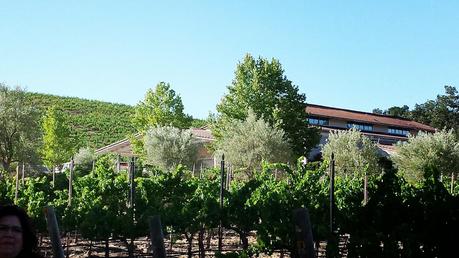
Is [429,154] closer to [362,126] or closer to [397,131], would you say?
[362,126]

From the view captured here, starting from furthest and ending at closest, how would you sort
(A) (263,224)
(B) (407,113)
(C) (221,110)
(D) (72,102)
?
(D) (72,102), (B) (407,113), (C) (221,110), (A) (263,224)

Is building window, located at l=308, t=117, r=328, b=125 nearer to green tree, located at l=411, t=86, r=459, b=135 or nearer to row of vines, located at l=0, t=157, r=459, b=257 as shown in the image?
green tree, located at l=411, t=86, r=459, b=135

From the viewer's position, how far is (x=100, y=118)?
7881 centimetres

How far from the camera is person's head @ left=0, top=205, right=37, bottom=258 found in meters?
2.73

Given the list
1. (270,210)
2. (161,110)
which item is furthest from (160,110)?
(270,210)

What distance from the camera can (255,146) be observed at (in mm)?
32750

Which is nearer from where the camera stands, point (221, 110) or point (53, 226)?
point (53, 226)

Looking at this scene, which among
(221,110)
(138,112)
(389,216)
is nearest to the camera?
(389,216)

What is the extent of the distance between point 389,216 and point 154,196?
26.1 feet

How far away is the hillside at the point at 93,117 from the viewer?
69.5 meters

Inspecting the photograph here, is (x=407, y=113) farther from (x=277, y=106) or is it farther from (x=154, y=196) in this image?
(x=154, y=196)

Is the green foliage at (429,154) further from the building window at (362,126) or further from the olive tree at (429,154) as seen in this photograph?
the building window at (362,126)

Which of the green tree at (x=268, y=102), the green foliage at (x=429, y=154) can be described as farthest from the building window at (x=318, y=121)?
the green foliage at (x=429, y=154)

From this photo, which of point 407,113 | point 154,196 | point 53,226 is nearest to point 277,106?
point 154,196
